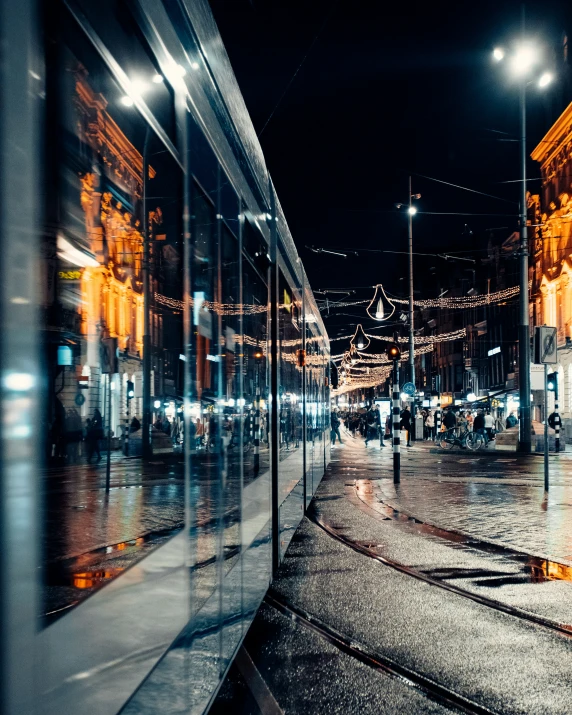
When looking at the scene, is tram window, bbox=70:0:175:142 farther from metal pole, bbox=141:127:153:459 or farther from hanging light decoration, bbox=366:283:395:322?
hanging light decoration, bbox=366:283:395:322

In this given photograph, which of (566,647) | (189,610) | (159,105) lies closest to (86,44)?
(159,105)

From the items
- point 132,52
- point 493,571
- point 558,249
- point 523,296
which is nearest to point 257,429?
point 132,52

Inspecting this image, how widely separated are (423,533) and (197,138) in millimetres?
8023

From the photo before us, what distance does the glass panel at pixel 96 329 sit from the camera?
1728 millimetres

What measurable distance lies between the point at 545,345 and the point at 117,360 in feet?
45.2

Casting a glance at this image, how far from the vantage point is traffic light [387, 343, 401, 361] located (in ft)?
57.1

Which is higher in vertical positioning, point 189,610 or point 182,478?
point 182,478

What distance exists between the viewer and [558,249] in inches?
1860

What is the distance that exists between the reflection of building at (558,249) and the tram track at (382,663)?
1521 inches

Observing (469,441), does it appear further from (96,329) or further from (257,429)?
(96,329)

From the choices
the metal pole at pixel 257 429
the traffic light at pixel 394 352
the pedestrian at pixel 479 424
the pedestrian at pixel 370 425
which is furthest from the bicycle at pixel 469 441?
the metal pole at pixel 257 429

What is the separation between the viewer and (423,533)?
10453 mm

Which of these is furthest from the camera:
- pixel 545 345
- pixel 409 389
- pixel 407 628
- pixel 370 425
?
pixel 370 425

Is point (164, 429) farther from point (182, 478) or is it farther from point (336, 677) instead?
point (336, 677)
